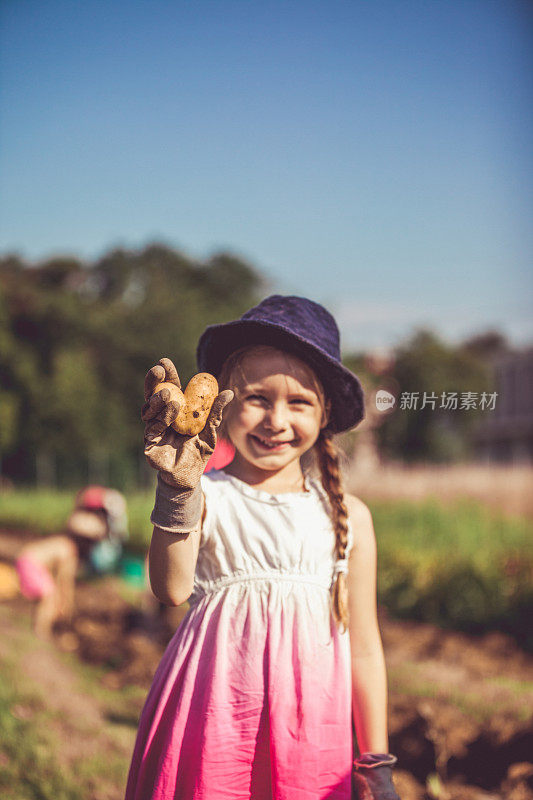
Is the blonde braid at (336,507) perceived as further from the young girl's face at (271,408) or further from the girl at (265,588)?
the young girl's face at (271,408)

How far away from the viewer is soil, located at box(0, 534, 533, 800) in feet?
10.1

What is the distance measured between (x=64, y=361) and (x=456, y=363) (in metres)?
15.5

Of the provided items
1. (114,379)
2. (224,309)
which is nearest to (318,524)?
(114,379)

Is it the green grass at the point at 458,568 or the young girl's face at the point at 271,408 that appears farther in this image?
the green grass at the point at 458,568

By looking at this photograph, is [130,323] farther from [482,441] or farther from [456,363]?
[482,441]

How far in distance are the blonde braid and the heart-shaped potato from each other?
0.52 metres

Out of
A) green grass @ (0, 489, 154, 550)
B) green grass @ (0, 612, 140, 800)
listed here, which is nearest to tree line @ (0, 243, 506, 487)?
green grass @ (0, 489, 154, 550)

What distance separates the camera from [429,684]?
446cm

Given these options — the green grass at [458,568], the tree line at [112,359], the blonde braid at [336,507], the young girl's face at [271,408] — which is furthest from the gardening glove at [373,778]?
the tree line at [112,359]

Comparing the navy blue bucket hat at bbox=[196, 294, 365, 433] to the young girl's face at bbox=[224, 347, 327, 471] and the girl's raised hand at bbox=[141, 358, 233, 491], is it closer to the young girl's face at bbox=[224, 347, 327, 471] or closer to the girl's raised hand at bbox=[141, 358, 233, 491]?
the young girl's face at bbox=[224, 347, 327, 471]

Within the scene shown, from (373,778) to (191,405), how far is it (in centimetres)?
99

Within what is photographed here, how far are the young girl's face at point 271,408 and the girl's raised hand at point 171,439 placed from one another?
10.8 inches

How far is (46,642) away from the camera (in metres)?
→ 6.00

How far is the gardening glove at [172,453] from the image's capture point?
1.53 m
